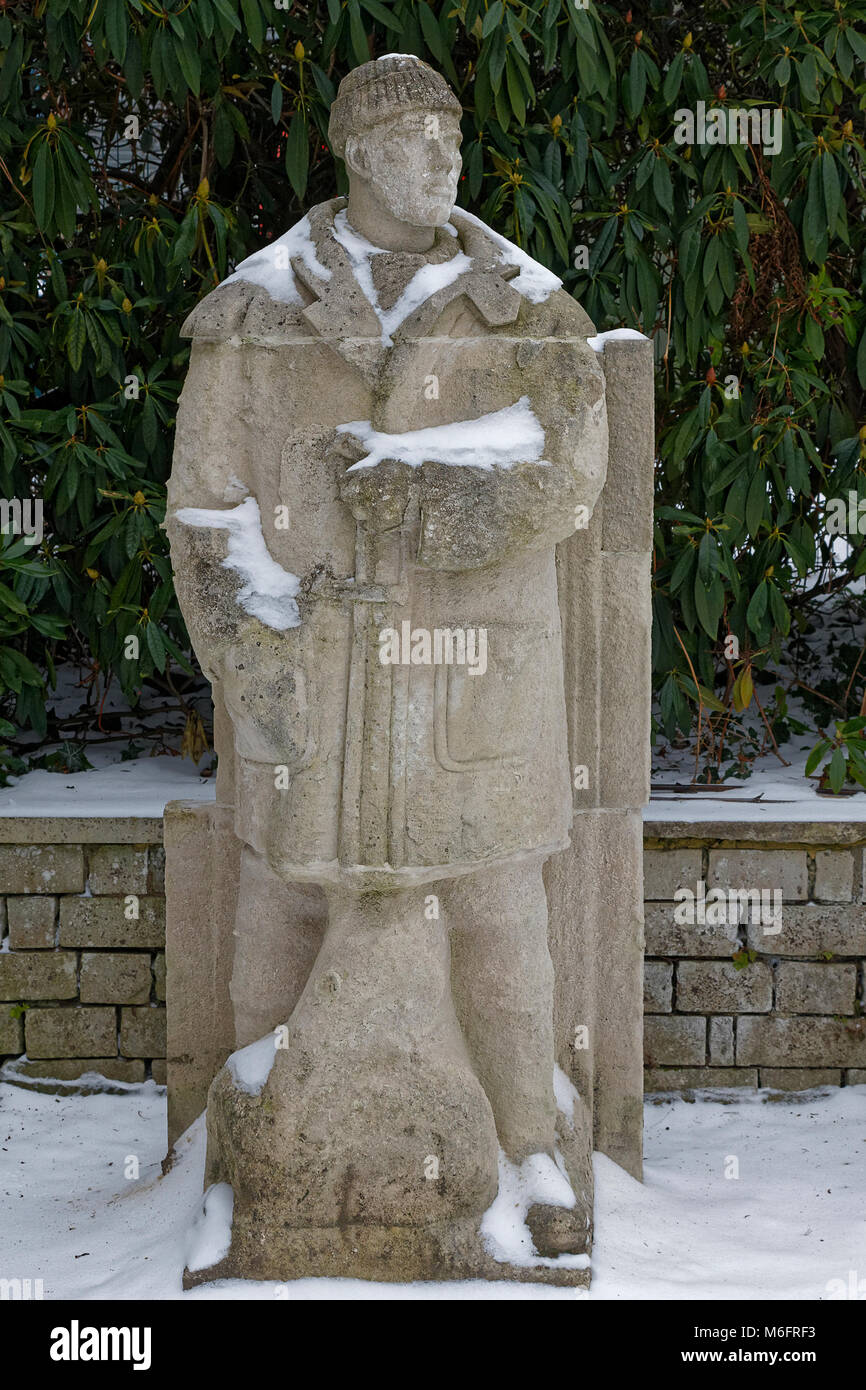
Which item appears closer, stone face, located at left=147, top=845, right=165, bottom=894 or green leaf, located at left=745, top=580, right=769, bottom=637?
stone face, located at left=147, top=845, right=165, bottom=894

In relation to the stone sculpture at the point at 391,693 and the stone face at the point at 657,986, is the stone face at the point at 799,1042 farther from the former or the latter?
the stone sculpture at the point at 391,693

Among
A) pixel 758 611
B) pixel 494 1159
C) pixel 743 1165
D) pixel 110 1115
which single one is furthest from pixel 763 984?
pixel 110 1115

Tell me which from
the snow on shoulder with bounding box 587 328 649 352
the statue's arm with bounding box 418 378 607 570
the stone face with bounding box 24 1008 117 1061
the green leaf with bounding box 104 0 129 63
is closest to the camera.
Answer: the statue's arm with bounding box 418 378 607 570

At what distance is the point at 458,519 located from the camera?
2941mm

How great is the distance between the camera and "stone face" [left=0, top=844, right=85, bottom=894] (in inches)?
Answer: 174

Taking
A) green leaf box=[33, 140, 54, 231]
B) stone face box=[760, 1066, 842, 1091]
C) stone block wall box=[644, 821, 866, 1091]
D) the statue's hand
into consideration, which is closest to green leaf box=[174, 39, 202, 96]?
green leaf box=[33, 140, 54, 231]

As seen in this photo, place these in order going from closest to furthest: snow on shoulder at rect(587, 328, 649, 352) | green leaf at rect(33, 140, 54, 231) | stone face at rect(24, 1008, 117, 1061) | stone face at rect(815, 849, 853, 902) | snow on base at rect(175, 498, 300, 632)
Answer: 1. snow on base at rect(175, 498, 300, 632)
2. snow on shoulder at rect(587, 328, 649, 352)
3. green leaf at rect(33, 140, 54, 231)
4. stone face at rect(815, 849, 853, 902)
5. stone face at rect(24, 1008, 117, 1061)

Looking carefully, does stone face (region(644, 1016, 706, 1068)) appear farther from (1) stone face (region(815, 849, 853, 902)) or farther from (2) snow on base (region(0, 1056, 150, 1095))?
(2) snow on base (region(0, 1056, 150, 1095))

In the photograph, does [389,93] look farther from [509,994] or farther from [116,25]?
[509,994]

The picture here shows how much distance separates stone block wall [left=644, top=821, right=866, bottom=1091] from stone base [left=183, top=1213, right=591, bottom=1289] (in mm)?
1417

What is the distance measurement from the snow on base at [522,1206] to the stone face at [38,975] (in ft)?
5.48

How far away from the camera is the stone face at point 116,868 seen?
4438 mm

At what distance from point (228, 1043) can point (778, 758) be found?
2.12 m

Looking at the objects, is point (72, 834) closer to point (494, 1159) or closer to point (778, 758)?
point (494, 1159)
